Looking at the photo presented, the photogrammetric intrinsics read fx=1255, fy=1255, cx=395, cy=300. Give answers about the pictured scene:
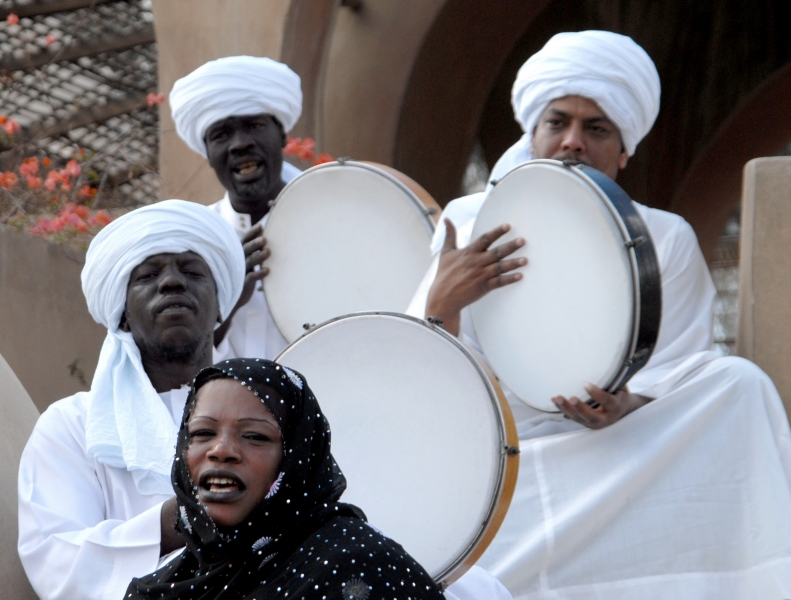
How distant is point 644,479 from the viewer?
11.0ft

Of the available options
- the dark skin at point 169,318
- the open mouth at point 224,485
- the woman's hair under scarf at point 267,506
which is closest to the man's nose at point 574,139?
the dark skin at point 169,318

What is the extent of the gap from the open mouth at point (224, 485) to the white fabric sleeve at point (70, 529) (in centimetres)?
63

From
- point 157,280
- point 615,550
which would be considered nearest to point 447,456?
point 615,550

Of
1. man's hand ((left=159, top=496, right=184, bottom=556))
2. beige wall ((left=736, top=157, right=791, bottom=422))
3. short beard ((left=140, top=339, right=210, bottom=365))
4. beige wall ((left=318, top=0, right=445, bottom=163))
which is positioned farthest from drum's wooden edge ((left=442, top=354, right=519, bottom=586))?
beige wall ((left=318, top=0, right=445, bottom=163))

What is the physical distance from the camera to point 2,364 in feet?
12.2

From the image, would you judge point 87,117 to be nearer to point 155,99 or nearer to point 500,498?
point 155,99

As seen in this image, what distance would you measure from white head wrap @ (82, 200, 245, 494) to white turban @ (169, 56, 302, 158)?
39.0 inches

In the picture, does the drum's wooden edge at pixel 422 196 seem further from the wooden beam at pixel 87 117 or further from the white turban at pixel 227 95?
the wooden beam at pixel 87 117

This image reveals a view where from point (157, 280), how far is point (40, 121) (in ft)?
16.9

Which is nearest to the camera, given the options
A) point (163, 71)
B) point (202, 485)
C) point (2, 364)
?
point (202, 485)

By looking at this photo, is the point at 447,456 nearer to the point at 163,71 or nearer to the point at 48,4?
Result: the point at 163,71

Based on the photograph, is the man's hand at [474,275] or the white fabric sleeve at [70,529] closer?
the white fabric sleeve at [70,529]

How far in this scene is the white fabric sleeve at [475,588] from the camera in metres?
2.74

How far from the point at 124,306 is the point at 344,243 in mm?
897
